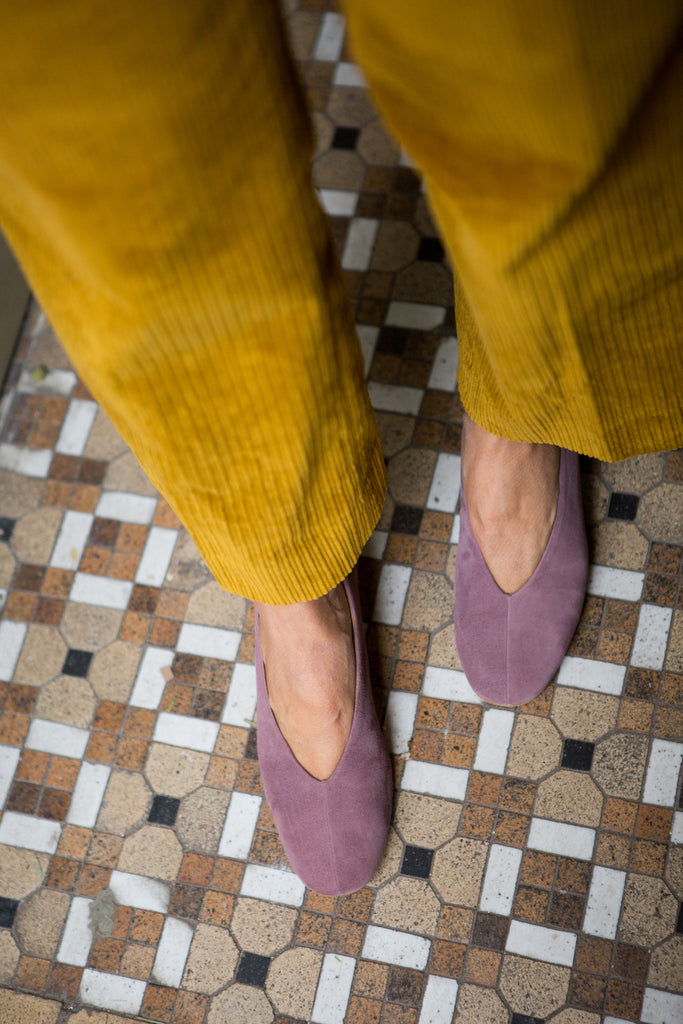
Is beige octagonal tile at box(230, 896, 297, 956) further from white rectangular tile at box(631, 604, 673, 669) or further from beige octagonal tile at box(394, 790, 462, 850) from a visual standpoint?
white rectangular tile at box(631, 604, 673, 669)

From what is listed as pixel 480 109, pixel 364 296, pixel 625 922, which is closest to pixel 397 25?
pixel 480 109

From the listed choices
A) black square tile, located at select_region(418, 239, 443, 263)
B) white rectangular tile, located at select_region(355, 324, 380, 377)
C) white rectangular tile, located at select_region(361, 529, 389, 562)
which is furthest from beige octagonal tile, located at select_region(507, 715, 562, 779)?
black square tile, located at select_region(418, 239, 443, 263)

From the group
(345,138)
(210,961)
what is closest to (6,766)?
(210,961)

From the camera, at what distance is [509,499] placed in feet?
2.35

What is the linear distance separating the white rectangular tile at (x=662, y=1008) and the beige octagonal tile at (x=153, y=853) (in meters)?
0.45

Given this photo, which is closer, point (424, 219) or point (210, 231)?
point (210, 231)

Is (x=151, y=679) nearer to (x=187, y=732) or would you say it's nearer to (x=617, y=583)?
(x=187, y=732)

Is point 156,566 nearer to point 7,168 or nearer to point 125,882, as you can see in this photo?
point 125,882

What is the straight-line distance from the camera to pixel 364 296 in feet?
3.02

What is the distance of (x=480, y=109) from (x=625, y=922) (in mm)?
696

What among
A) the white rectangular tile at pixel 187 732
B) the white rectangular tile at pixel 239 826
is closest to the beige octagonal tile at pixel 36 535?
the white rectangular tile at pixel 187 732

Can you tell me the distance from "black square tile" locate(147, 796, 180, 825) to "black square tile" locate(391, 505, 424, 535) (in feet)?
1.20

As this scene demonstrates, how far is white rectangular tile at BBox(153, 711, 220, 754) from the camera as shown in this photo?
807 millimetres

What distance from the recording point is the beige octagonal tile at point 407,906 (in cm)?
73
